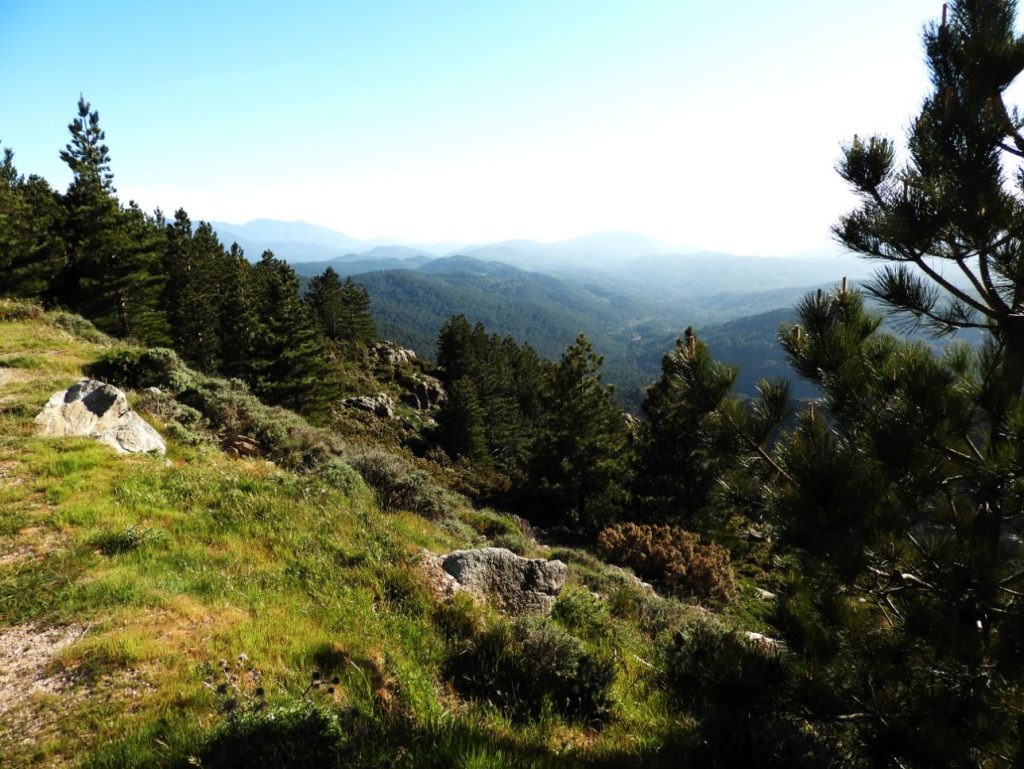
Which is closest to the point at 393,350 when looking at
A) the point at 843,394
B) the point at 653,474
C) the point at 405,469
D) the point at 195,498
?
the point at 653,474

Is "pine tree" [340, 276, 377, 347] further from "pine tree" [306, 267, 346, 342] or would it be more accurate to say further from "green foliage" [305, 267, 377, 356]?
"pine tree" [306, 267, 346, 342]

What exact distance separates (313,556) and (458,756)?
4.11 meters

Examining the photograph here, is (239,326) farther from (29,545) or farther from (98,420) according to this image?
(29,545)

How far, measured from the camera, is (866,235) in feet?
14.0

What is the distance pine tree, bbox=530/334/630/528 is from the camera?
2464 centimetres

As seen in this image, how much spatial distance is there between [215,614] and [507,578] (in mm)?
3870

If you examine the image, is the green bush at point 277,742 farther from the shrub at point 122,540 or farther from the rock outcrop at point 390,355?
the rock outcrop at point 390,355

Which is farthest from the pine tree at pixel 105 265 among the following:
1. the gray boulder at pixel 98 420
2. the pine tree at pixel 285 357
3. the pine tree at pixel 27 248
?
the gray boulder at pixel 98 420

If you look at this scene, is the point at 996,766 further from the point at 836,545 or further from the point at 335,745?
the point at 335,745

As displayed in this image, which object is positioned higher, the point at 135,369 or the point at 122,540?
the point at 135,369

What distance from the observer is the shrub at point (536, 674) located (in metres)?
4.92

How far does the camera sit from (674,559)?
1461 cm

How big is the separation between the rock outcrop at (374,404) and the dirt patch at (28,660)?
39.4 meters

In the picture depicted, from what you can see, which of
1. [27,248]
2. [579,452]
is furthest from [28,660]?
[27,248]
